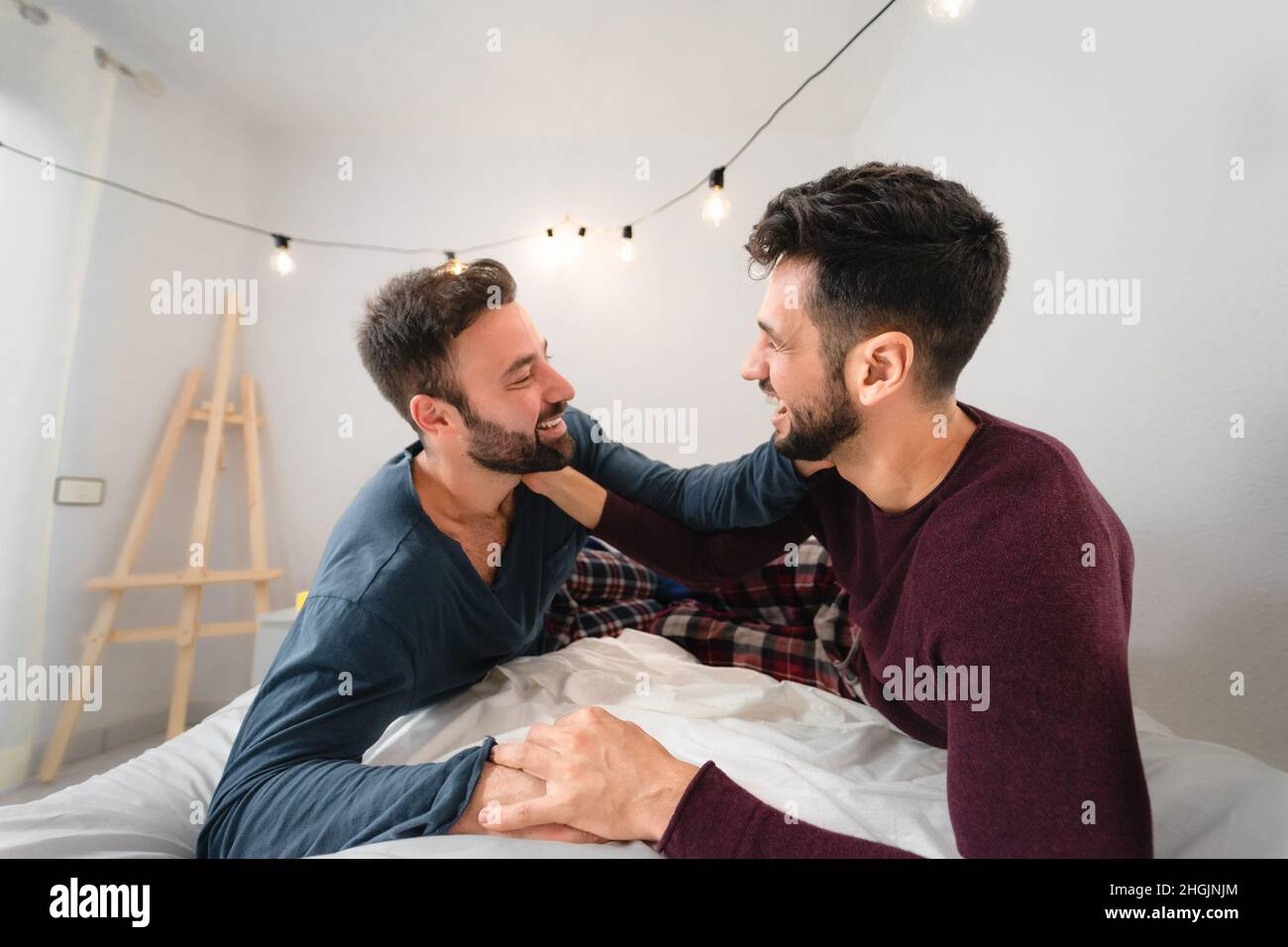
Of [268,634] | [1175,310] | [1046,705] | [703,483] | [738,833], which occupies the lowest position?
[268,634]

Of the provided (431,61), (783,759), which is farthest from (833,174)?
(431,61)

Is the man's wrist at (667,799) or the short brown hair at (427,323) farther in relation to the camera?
the short brown hair at (427,323)

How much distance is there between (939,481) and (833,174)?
42 centimetres

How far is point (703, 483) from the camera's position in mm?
1087

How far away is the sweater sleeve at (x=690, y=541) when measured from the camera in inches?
42.9

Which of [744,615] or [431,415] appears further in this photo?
[744,615]

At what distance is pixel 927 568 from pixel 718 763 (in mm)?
343

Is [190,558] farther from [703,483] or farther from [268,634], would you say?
[703,483]

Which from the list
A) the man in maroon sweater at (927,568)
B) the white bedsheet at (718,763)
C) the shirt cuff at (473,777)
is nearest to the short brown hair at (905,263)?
the man in maroon sweater at (927,568)

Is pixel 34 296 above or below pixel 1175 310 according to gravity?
above

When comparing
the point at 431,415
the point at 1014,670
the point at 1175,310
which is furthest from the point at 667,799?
the point at 1175,310

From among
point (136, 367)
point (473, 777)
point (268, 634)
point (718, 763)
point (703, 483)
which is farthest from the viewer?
point (136, 367)

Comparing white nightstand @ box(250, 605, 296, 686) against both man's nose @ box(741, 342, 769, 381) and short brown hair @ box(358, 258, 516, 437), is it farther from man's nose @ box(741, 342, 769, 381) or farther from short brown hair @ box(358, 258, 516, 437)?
man's nose @ box(741, 342, 769, 381)

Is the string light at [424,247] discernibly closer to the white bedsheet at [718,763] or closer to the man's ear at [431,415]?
the man's ear at [431,415]
